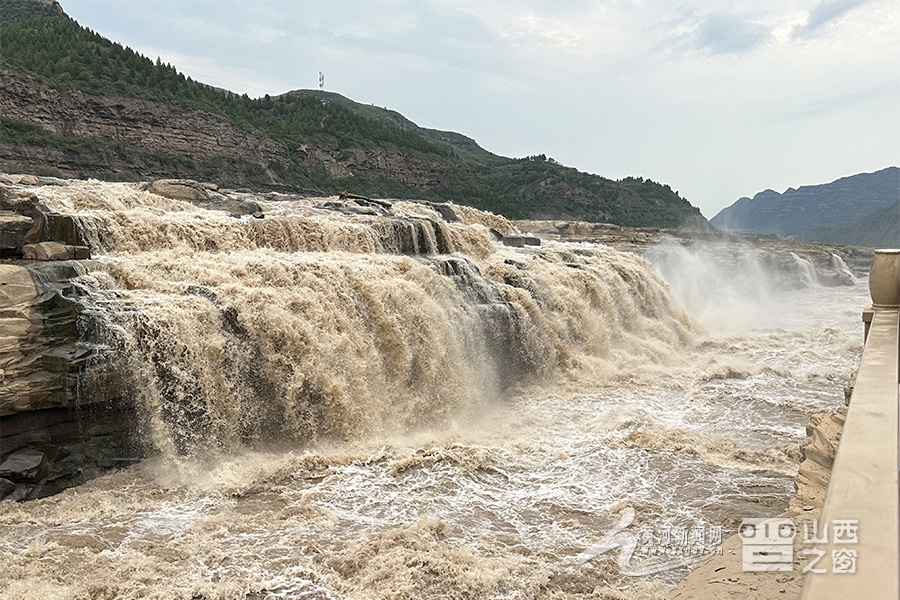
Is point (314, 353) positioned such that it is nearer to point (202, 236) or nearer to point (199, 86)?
point (202, 236)

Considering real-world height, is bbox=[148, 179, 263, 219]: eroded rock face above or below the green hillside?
below

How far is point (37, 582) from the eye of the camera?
3.97 m

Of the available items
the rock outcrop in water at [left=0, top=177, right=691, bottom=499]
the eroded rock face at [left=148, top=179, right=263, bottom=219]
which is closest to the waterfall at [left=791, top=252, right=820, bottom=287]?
the rock outcrop in water at [left=0, top=177, right=691, bottom=499]

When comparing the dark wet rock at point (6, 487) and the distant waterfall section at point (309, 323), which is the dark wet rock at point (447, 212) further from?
the dark wet rock at point (6, 487)

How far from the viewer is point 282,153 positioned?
4138 cm

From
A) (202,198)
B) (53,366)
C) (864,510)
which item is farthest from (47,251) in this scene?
(864,510)

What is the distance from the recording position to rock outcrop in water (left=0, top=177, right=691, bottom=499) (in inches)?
223

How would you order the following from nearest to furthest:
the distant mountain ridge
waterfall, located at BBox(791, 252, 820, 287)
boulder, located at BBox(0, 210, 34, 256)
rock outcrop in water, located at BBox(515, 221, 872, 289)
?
boulder, located at BBox(0, 210, 34, 256) < rock outcrop in water, located at BBox(515, 221, 872, 289) < waterfall, located at BBox(791, 252, 820, 287) < the distant mountain ridge

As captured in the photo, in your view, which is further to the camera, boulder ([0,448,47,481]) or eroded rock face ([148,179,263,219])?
eroded rock face ([148,179,263,219])

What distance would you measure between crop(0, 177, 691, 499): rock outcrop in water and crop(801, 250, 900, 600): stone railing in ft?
19.1

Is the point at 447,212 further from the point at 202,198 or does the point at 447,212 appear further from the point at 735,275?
the point at 735,275

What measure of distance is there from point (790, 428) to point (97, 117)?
3423 centimetres

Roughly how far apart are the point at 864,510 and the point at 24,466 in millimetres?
6230

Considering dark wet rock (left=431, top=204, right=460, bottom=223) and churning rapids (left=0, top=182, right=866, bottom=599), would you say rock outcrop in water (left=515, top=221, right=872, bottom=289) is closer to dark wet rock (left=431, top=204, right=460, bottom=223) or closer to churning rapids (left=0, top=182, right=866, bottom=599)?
dark wet rock (left=431, top=204, right=460, bottom=223)
